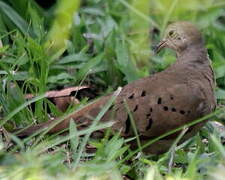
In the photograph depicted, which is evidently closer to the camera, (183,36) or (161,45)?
(183,36)

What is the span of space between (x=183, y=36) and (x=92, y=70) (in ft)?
3.14

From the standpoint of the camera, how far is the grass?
4.43 m

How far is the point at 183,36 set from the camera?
5.49 m

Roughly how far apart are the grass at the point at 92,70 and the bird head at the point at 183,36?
29cm

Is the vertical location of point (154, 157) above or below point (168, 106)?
below

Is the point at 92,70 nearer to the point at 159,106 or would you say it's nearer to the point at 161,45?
the point at 161,45

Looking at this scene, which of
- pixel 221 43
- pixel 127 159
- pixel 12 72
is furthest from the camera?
pixel 221 43

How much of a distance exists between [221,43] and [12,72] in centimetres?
187

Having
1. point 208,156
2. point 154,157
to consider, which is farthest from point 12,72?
point 208,156

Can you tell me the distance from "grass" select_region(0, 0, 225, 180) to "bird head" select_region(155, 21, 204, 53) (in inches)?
11.2

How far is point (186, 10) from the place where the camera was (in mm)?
7035

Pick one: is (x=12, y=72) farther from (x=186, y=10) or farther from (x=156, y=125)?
(x=186, y=10)

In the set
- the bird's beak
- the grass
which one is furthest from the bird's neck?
the grass

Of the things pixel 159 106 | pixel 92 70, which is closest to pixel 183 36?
pixel 159 106
